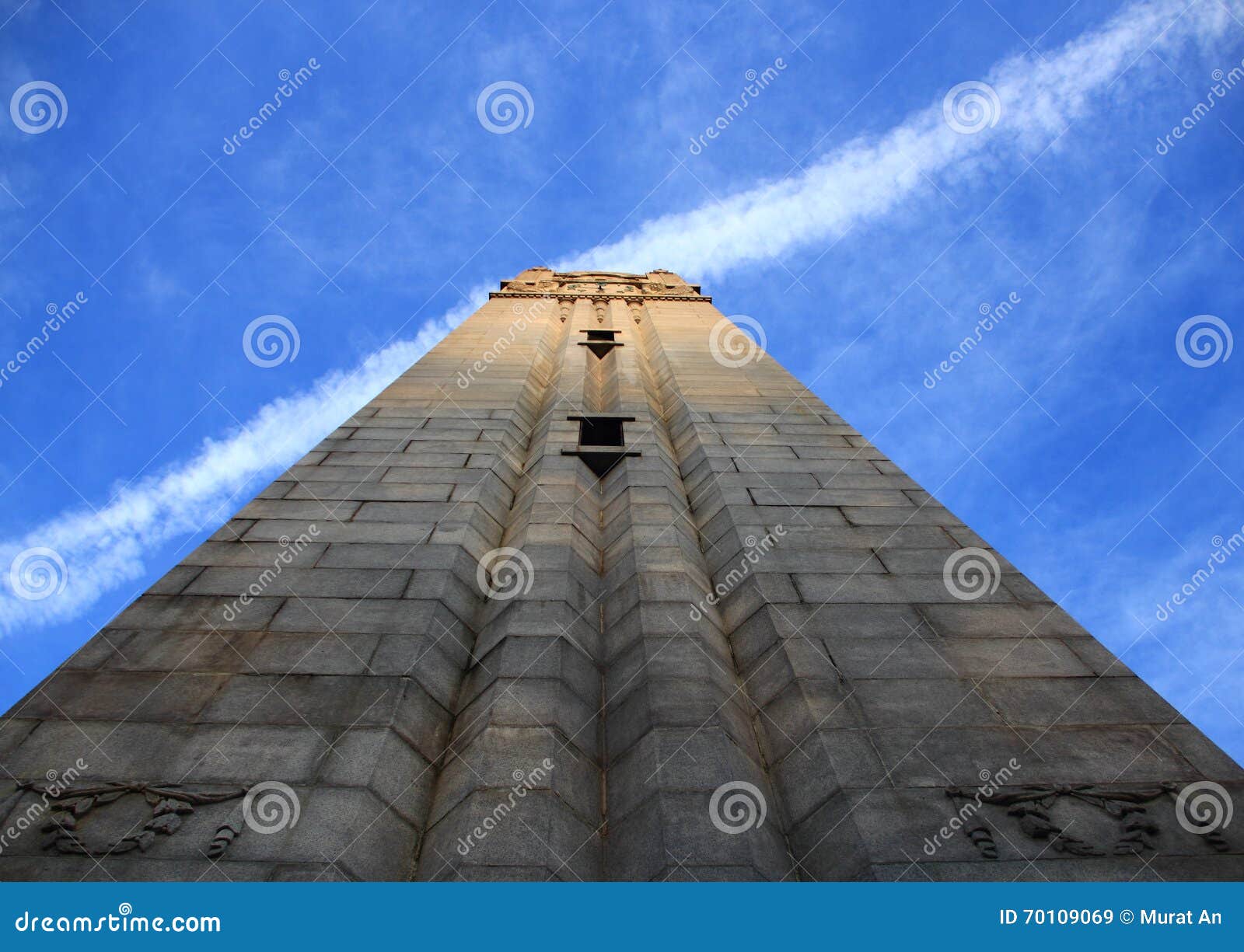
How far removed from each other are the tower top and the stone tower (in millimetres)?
19953

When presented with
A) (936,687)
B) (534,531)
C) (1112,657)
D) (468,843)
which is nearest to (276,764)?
(468,843)

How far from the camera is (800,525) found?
10469 millimetres

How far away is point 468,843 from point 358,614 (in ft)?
10.9

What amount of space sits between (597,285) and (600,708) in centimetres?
2890

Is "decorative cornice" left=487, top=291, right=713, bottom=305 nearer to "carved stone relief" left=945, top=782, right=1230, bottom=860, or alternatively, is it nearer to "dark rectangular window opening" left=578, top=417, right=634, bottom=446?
"dark rectangular window opening" left=578, top=417, right=634, bottom=446

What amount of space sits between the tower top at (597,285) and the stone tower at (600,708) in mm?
19953

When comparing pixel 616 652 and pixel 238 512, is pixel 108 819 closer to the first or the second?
pixel 616 652

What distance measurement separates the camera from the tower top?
31.1 meters

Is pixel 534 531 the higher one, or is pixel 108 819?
pixel 534 531

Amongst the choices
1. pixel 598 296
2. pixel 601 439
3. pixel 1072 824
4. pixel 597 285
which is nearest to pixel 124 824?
pixel 1072 824

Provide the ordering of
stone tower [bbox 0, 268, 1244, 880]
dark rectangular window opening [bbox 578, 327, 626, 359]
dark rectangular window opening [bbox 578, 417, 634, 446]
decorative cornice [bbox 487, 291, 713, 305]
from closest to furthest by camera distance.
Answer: stone tower [bbox 0, 268, 1244, 880], dark rectangular window opening [bbox 578, 417, 634, 446], dark rectangular window opening [bbox 578, 327, 626, 359], decorative cornice [bbox 487, 291, 713, 305]

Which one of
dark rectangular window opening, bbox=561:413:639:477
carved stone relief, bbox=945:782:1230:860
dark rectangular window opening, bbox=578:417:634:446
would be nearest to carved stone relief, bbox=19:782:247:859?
carved stone relief, bbox=945:782:1230:860

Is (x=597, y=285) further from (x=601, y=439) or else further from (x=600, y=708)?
(x=600, y=708)

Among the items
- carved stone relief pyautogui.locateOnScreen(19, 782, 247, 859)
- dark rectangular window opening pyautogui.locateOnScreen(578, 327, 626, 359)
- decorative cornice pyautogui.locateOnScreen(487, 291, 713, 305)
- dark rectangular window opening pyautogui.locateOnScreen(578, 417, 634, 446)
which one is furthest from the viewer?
decorative cornice pyautogui.locateOnScreen(487, 291, 713, 305)
